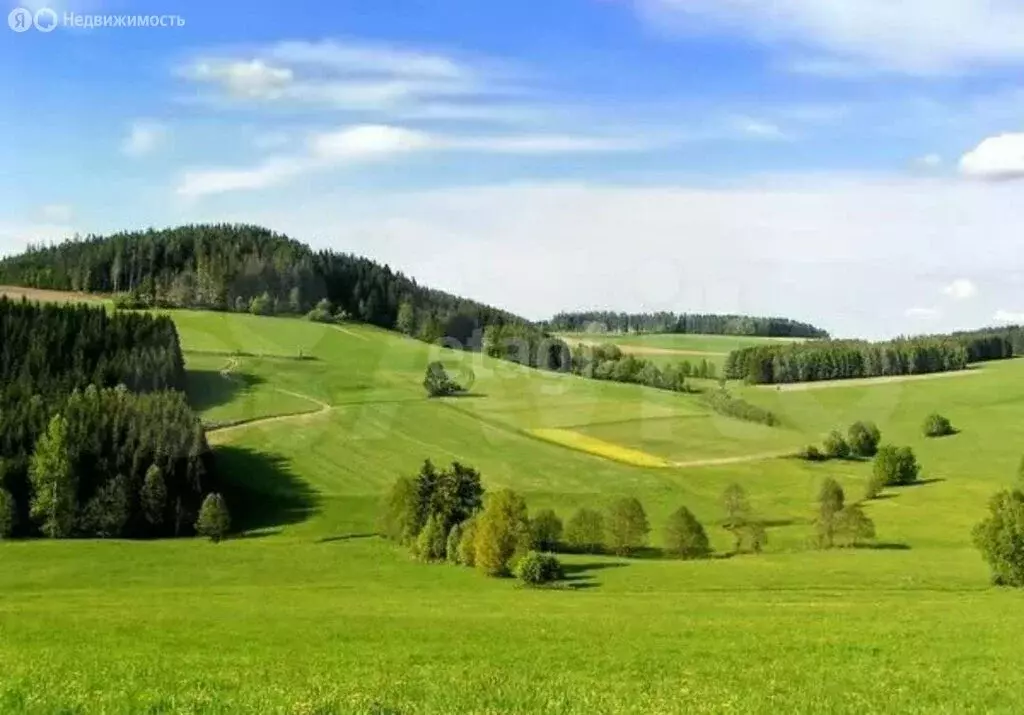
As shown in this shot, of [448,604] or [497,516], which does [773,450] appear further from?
[448,604]

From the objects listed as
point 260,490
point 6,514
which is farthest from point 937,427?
point 6,514

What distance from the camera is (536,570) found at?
228ft

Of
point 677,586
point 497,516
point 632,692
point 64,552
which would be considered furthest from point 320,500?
point 632,692

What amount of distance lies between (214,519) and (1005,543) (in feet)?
222

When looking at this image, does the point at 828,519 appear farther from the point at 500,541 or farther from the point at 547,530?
the point at 500,541

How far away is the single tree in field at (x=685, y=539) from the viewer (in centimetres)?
8444

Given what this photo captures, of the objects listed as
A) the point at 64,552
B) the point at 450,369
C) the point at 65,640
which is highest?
the point at 450,369

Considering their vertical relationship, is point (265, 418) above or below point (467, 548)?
above

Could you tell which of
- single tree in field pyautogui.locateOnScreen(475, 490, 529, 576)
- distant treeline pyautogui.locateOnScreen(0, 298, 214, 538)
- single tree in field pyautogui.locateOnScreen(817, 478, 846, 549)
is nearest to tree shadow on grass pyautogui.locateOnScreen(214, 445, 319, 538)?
distant treeline pyautogui.locateOnScreen(0, 298, 214, 538)

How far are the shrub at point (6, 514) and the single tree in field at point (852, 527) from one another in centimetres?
7600

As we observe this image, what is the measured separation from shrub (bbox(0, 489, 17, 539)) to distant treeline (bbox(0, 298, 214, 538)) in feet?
1.45

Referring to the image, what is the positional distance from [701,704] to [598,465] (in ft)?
335

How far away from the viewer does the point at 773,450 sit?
132875 millimetres

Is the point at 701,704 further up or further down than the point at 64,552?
further up
